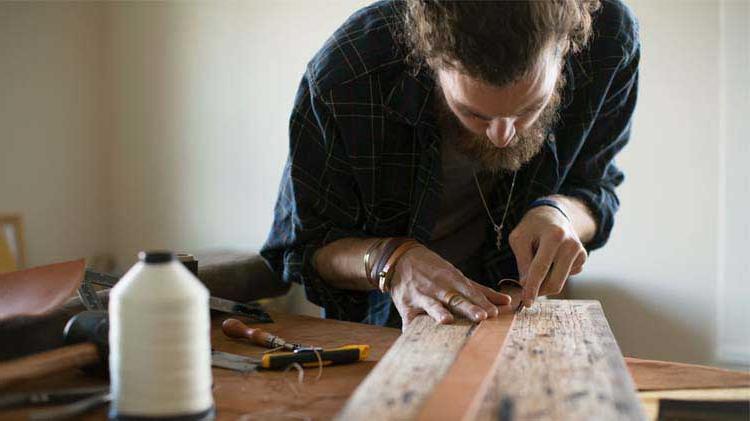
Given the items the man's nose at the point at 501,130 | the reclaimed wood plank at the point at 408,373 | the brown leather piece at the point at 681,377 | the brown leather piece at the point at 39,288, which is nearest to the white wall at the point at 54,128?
the brown leather piece at the point at 39,288

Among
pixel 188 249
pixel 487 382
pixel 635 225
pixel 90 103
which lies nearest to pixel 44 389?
pixel 487 382

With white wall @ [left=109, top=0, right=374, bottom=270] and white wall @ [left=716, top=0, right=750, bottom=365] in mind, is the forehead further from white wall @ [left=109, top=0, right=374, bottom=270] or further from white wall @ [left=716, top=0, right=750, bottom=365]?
white wall @ [left=109, top=0, right=374, bottom=270]

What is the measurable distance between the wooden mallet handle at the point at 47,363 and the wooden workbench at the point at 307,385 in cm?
1

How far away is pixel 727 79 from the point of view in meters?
2.68

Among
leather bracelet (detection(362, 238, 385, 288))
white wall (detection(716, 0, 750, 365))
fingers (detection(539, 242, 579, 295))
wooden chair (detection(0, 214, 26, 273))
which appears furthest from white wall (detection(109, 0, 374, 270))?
fingers (detection(539, 242, 579, 295))

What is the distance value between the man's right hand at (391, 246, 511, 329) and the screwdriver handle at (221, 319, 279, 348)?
22cm

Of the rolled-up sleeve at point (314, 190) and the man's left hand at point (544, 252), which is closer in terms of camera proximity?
the man's left hand at point (544, 252)

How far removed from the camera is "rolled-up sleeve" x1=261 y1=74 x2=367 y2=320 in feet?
5.23

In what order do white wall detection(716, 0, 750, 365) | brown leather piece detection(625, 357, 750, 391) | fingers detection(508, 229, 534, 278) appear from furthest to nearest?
1. white wall detection(716, 0, 750, 365)
2. fingers detection(508, 229, 534, 278)
3. brown leather piece detection(625, 357, 750, 391)

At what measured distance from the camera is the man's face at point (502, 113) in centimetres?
131

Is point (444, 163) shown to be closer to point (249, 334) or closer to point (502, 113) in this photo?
point (502, 113)

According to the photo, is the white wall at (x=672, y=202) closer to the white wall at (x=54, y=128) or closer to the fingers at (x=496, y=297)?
the fingers at (x=496, y=297)

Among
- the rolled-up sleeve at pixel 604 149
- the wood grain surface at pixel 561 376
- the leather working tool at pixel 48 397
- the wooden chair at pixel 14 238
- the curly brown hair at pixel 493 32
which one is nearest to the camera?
the wood grain surface at pixel 561 376

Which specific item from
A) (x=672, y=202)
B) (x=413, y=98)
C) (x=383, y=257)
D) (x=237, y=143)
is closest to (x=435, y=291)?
(x=383, y=257)
